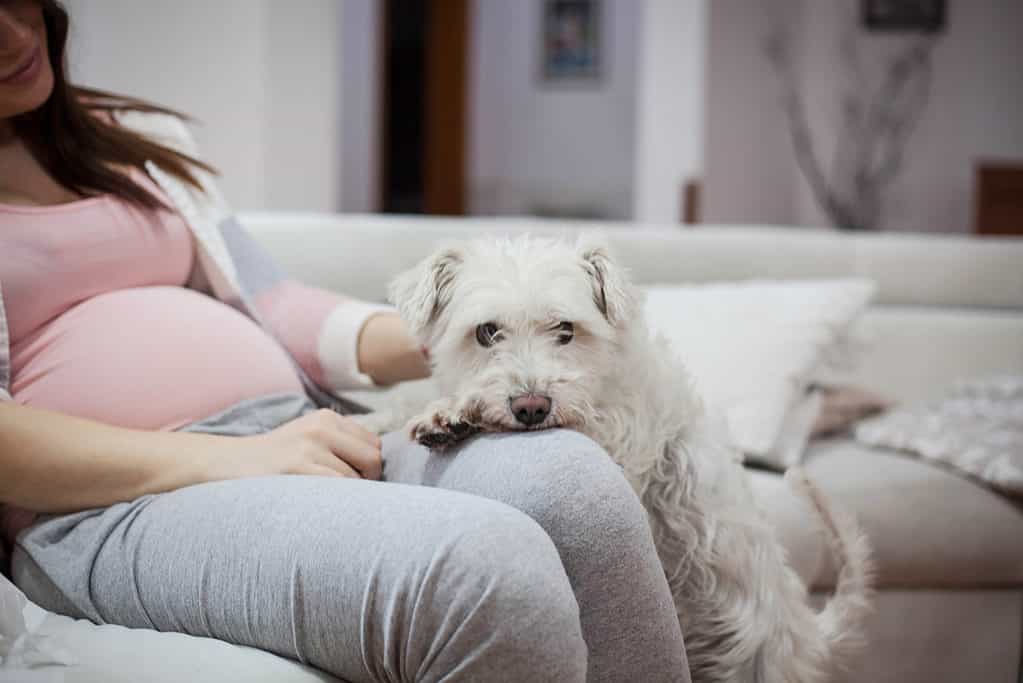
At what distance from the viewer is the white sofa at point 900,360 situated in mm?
1808

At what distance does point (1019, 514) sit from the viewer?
6.13 feet

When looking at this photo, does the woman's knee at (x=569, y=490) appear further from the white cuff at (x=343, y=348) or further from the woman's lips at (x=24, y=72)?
the woman's lips at (x=24, y=72)

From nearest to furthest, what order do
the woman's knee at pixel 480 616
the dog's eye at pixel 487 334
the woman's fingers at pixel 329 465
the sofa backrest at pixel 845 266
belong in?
the woman's knee at pixel 480 616
the woman's fingers at pixel 329 465
the dog's eye at pixel 487 334
the sofa backrest at pixel 845 266

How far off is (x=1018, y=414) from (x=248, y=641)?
5.78 ft

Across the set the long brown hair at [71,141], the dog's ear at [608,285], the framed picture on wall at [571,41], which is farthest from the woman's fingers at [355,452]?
the framed picture on wall at [571,41]

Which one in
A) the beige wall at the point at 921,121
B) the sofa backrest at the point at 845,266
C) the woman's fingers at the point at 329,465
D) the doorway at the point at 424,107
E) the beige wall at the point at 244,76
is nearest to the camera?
the woman's fingers at the point at 329,465

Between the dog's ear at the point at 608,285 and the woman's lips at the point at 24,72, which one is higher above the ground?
the woman's lips at the point at 24,72

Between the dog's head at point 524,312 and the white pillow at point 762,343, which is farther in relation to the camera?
the white pillow at point 762,343

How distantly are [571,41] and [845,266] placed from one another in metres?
5.57

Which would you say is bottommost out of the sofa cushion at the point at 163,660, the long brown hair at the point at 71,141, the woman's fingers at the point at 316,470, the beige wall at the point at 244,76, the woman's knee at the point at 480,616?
the sofa cushion at the point at 163,660

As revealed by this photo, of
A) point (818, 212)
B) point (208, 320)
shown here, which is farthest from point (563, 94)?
point (208, 320)

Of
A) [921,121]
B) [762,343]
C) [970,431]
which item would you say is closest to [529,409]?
[762,343]

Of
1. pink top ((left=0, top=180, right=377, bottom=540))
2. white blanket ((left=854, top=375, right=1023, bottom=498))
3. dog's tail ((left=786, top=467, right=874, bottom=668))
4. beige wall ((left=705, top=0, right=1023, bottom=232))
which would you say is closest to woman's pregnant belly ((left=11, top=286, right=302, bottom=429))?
pink top ((left=0, top=180, right=377, bottom=540))

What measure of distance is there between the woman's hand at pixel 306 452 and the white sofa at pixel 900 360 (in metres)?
0.22
